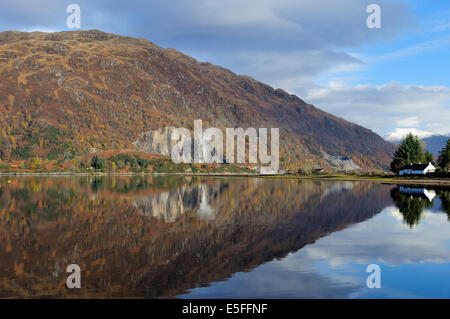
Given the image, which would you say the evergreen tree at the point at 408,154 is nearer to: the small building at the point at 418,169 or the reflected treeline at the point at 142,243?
the small building at the point at 418,169

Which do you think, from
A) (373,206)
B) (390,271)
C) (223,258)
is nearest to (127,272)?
(223,258)

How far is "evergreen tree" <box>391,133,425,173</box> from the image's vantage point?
149 m

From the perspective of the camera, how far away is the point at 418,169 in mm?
Result: 135875

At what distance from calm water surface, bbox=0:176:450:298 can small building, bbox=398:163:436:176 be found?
99.4 meters

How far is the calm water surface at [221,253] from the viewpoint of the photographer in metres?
17.7

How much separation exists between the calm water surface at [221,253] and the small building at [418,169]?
3913 inches

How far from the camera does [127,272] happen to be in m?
20.0

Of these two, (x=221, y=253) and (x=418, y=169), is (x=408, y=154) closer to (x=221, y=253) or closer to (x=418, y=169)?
(x=418, y=169)

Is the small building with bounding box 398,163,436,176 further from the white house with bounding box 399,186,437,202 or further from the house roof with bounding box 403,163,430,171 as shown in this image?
the white house with bounding box 399,186,437,202

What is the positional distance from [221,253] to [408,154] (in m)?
142

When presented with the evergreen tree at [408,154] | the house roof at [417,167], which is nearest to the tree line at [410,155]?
the evergreen tree at [408,154]

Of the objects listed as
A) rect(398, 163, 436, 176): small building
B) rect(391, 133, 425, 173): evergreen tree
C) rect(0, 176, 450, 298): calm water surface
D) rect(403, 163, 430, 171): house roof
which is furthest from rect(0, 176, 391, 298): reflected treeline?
rect(391, 133, 425, 173): evergreen tree
